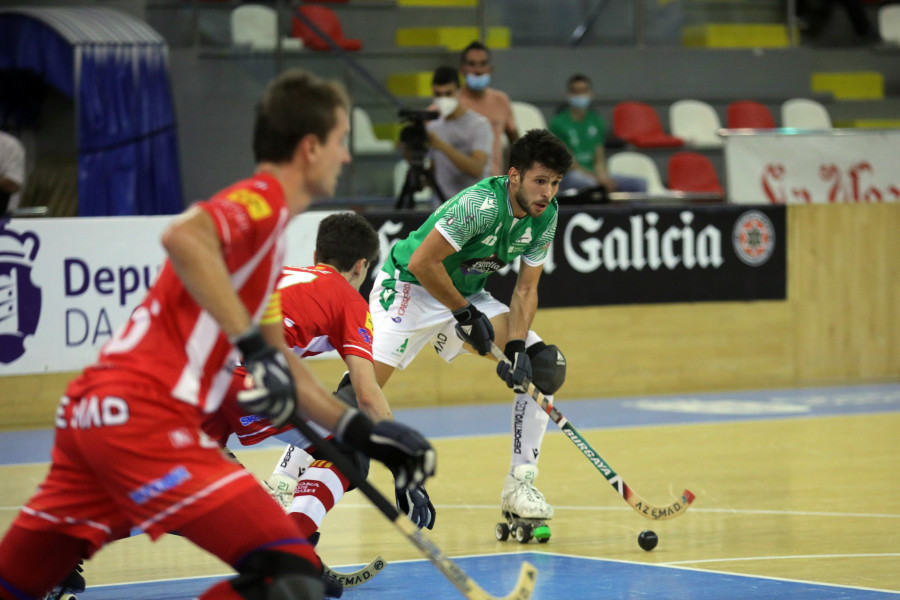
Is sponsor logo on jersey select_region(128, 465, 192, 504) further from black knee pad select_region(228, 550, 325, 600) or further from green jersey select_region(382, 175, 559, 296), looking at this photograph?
green jersey select_region(382, 175, 559, 296)

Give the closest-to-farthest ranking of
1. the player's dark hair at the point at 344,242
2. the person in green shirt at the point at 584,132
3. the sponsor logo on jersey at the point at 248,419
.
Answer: the sponsor logo on jersey at the point at 248,419 < the player's dark hair at the point at 344,242 < the person in green shirt at the point at 584,132

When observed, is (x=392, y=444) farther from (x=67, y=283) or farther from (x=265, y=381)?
(x=67, y=283)

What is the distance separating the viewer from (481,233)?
226 inches

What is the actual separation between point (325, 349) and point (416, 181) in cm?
490

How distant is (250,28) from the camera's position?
11664 mm

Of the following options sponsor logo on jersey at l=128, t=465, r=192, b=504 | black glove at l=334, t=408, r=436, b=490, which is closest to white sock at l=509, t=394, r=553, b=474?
black glove at l=334, t=408, r=436, b=490

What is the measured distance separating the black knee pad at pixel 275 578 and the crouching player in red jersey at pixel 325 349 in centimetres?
161

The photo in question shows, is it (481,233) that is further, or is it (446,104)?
(446,104)

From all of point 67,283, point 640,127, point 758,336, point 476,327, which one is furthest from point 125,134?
point 476,327

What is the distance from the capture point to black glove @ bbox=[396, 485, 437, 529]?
518cm

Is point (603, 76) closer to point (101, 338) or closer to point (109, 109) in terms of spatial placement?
point (109, 109)

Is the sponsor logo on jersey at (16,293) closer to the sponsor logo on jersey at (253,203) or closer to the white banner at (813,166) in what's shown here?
the white banner at (813,166)

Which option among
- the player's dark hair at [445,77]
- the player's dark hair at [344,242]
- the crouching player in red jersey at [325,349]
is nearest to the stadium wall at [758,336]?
the player's dark hair at [445,77]

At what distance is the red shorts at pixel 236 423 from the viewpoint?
181 inches
